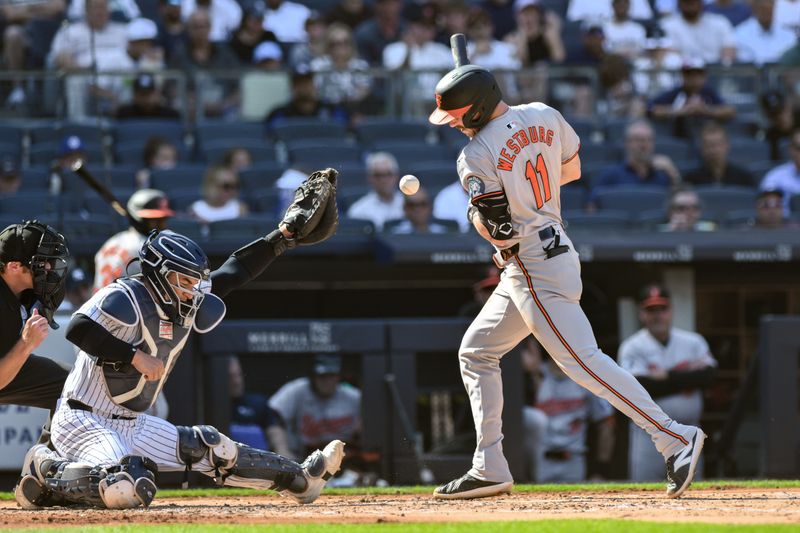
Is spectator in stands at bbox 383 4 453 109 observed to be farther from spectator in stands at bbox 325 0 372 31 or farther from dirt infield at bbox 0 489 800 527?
dirt infield at bbox 0 489 800 527

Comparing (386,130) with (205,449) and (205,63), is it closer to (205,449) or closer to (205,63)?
(205,63)

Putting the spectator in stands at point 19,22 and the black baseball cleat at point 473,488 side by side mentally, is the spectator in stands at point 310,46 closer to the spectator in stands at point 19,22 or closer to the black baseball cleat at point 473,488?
the spectator in stands at point 19,22

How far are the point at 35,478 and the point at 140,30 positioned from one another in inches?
252

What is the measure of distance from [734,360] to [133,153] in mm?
4627

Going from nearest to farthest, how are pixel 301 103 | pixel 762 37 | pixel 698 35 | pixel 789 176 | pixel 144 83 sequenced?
pixel 789 176 < pixel 144 83 < pixel 301 103 < pixel 698 35 < pixel 762 37

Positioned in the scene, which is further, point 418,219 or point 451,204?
point 451,204

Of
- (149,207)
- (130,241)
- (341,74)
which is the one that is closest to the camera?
(130,241)

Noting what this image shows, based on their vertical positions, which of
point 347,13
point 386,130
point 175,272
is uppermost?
point 347,13

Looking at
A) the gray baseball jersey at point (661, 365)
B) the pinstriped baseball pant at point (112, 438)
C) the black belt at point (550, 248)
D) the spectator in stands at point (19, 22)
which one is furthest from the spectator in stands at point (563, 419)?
the spectator in stands at point (19, 22)

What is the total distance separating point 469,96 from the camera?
548 centimetres

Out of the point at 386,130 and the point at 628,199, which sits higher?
the point at 386,130

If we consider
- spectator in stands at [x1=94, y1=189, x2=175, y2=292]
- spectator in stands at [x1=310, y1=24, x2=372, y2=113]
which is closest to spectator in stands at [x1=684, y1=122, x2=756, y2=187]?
spectator in stands at [x1=310, y1=24, x2=372, y2=113]

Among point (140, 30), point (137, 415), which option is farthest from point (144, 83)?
point (137, 415)

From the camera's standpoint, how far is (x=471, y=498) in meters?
5.77
